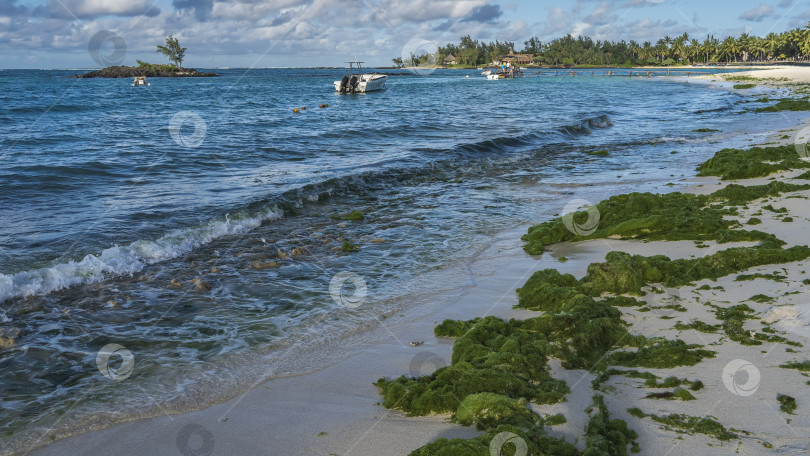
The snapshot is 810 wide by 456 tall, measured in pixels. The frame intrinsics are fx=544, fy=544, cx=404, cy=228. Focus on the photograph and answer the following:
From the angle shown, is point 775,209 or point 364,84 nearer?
point 775,209

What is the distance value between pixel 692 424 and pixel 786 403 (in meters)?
0.75

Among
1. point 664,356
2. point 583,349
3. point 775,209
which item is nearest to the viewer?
point 664,356

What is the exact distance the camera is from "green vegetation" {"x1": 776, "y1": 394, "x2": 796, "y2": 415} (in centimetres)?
384

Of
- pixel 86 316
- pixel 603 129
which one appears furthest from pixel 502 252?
pixel 603 129

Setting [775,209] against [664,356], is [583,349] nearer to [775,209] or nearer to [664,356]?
[664,356]

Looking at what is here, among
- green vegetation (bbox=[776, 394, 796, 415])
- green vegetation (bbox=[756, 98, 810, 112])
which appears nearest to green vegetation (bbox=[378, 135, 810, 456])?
green vegetation (bbox=[776, 394, 796, 415])

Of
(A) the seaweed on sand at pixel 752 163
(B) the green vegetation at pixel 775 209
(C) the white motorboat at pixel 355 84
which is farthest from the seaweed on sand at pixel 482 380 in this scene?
(C) the white motorboat at pixel 355 84

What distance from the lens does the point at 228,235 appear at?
1059cm

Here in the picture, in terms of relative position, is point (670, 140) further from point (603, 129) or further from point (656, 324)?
point (656, 324)

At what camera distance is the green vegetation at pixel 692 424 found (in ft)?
12.0

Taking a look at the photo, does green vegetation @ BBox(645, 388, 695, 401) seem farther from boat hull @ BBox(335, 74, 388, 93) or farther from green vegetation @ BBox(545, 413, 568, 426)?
boat hull @ BBox(335, 74, 388, 93)

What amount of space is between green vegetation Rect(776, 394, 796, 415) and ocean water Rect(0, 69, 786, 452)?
3.94 meters

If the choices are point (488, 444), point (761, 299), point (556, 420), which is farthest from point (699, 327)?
point (488, 444)

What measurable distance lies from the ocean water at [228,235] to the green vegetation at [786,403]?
394 cm
